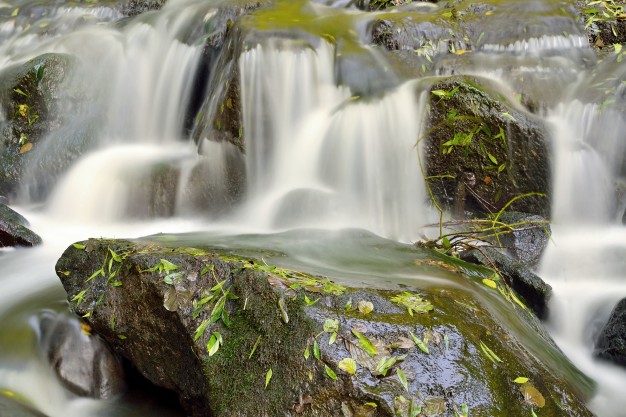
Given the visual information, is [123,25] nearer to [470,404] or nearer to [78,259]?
[78,259]

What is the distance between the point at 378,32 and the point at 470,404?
5.69 m

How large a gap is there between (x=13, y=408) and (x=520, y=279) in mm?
3412

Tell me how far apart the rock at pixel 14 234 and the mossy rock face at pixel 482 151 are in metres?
4.06

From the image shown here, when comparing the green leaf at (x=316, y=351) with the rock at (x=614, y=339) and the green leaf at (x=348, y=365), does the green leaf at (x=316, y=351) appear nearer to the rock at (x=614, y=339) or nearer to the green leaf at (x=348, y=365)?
the green leaf at (x=348, y=365)

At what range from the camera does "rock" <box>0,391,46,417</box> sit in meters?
2.62

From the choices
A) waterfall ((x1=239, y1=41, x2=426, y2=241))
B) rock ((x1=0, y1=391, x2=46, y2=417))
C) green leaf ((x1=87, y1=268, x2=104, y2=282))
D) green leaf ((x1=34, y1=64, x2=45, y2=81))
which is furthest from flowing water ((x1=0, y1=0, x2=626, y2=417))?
rock ((x1=0, y1=391, x2=46, y2=417))

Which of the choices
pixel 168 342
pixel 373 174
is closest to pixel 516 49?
pixel 373 174

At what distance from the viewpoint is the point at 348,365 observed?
7.26 feet

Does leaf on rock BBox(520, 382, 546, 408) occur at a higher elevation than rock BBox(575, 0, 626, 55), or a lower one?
lower

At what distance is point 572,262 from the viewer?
4.96 m

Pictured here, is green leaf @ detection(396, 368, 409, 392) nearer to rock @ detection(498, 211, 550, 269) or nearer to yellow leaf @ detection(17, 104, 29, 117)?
rock @ detection(498, 211, 550, 269)

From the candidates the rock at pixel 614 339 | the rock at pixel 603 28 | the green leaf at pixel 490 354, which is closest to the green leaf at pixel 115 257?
the green leaf at pixel 490 354

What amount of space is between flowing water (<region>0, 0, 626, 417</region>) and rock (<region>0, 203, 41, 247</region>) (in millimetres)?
130

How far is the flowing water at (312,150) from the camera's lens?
189 inches
